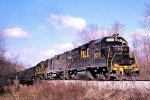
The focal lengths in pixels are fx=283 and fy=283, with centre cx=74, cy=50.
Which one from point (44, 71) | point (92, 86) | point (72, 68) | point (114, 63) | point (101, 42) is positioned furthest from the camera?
point (44, 71)

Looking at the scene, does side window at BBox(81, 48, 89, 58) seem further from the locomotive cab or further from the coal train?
the locomotive cab

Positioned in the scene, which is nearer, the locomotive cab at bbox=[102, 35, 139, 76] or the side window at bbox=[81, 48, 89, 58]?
the locomotive cab at bbox=[102, 35, 139, 76]

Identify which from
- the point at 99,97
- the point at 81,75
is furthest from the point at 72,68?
the point at 99,97

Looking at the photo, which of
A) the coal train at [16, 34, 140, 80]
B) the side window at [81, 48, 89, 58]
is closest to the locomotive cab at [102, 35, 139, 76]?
the coal train at [16, 34, 140, 80]

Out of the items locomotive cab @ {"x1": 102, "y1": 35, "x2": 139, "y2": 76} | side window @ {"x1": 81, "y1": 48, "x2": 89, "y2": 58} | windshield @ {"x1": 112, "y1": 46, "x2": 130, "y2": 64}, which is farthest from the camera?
side window @ {"x1": 81, "y1": 48, "x2": 89, "y2": 58}

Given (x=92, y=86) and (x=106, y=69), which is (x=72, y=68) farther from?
(x=92, y=86)

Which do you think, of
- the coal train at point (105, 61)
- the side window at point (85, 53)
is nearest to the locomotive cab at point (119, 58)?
A: the coal train at point (105, 61)

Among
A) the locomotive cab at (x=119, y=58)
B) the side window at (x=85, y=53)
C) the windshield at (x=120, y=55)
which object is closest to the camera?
the locomotive cab at (x=119, y=58)

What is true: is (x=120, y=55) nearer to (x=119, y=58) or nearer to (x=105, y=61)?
(x=119, y=58)

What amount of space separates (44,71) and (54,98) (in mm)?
24101

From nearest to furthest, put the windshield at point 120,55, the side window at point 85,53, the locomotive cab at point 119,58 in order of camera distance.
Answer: the locomotive cab at point 119,58
the windshield at point 120,55
the side window at point 85,53

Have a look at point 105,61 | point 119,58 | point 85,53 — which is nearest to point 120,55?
point 119,58

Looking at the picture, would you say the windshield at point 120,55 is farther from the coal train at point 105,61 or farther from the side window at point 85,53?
the side window at point 85,53

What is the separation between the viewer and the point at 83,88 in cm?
1730
